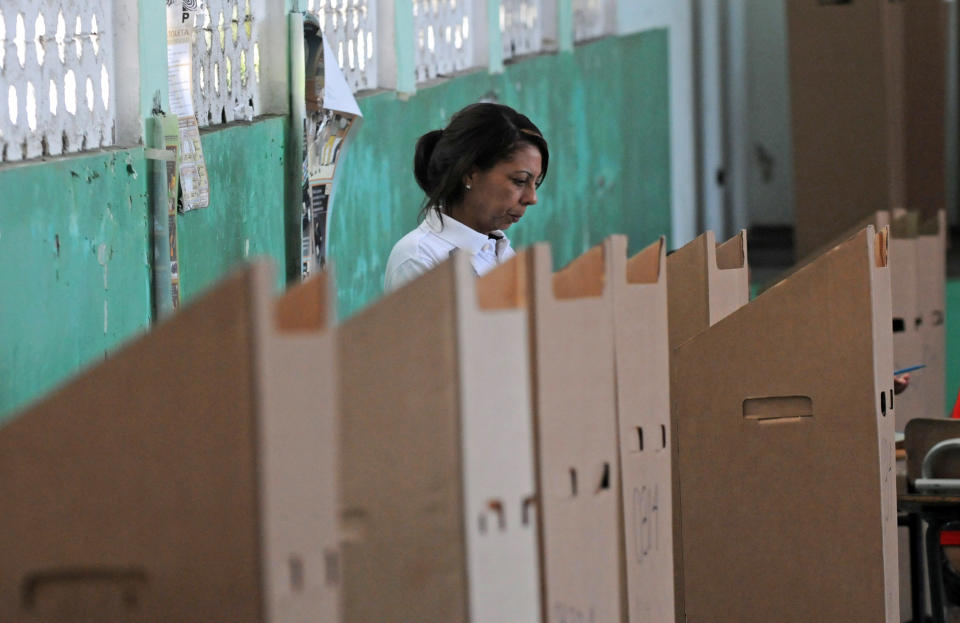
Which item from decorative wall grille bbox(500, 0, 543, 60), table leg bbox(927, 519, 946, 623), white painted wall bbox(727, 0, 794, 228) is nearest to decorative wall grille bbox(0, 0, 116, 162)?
table leg bbox(927, 519, 946, 623)

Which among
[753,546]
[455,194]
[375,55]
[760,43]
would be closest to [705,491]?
[753,546]

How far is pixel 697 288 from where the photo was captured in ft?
8.42

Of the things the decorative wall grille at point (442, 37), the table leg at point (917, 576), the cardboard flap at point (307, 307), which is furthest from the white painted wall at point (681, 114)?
the cardboard flap at point (307, 307)

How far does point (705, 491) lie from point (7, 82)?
1.22 meters

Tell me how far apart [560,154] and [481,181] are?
11.7ft

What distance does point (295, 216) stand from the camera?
11.7 feet

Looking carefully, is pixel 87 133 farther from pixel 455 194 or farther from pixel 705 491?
pixel 705 491

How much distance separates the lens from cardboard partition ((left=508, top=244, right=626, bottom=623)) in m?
1.54

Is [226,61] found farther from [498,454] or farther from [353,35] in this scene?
[498,454]

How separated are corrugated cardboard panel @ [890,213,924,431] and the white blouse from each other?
1.52 metres

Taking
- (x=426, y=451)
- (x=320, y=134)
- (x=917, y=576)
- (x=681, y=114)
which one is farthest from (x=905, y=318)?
(x=681, y=114)

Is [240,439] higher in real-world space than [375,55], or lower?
lower

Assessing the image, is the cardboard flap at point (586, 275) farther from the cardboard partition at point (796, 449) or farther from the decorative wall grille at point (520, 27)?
the decorative wall grille at point (520, 27)

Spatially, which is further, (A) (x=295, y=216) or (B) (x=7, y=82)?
(A) (x=295, y=216)
